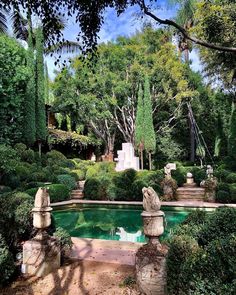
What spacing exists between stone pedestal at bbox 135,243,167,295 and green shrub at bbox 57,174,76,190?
12.4m

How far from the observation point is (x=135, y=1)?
4.35m

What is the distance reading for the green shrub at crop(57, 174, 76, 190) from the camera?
16.1 metres

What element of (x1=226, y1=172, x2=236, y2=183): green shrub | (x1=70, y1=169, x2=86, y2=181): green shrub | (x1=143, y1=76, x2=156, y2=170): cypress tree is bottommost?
(x1=226, y1=172, x2=236, y2=183): green shrub

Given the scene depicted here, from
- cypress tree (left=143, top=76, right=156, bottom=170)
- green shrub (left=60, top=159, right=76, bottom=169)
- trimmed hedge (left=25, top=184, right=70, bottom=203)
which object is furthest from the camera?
cypress tree (left=143, top=76, right=156, bottom=170)

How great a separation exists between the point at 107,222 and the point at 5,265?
23.7 ft

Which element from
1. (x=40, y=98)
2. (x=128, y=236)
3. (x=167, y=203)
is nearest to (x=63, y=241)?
(x=128, y=236)

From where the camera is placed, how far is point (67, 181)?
16.2 m

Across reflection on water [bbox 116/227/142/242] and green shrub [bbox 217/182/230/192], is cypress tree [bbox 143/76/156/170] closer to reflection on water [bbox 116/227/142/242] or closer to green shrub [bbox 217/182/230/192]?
green shrub [bbox 217/182/230/192]

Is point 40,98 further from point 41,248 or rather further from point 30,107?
point 41,248

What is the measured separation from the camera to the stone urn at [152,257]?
380 centimetres

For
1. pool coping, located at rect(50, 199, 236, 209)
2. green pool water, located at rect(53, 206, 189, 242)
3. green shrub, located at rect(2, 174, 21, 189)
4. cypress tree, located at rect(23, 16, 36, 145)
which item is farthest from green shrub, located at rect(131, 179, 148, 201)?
cypress tree, located at rect(23, 16, 36, 145)

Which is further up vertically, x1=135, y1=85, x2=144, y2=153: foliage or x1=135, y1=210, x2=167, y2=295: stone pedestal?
x1=135, y1=85, x2=144, y2=153: foliage

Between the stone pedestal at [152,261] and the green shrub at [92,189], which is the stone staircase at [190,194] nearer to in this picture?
the green shrub at [92,189]

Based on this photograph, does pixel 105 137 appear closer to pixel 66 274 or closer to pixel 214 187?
pixel 214 187
